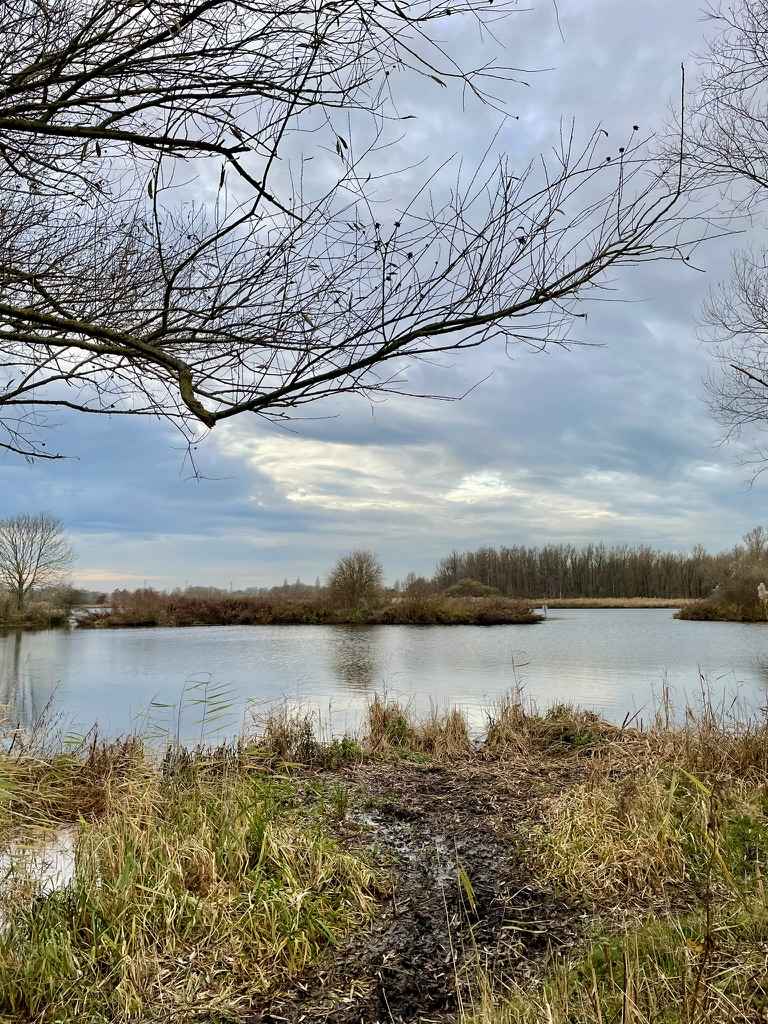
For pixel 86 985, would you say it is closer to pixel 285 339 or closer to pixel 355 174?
pixel 285 339

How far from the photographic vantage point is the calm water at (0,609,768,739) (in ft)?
32.3

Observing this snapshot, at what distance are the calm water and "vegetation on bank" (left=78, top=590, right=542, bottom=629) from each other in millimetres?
4464

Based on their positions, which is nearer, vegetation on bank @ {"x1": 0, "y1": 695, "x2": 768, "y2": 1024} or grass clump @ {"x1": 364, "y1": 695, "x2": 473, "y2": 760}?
vegetation on bank @ {"x1": 0, "y1": 695, "x2": 768, "y2": 1024}

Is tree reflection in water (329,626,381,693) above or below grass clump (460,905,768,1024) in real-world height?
below

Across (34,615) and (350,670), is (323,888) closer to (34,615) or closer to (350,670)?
(350,670)

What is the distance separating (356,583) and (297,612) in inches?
113

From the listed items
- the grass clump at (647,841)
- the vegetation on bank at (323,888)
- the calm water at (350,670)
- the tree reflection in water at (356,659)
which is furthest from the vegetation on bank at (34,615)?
the grass clump at (647,841)

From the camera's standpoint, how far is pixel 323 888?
11.7 ft

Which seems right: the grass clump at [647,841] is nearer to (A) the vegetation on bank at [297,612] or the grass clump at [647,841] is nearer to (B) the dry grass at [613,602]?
(A) the vegetation on bank at [297,612]

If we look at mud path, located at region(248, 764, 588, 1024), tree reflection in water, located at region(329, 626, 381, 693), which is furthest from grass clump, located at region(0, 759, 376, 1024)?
tree reflection in water, located at region(329, 626, 381, 693)

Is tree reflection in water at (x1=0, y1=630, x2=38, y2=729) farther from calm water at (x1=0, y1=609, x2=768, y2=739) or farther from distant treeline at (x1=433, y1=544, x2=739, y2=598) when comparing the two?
distant treeline at (x1=433, y1=544, x2=739, y2=598)

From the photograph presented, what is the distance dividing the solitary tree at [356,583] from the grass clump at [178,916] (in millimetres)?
25250

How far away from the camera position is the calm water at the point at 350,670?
9.86 m

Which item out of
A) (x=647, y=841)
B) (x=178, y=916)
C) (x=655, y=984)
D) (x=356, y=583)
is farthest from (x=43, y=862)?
(x=356, y=583)
